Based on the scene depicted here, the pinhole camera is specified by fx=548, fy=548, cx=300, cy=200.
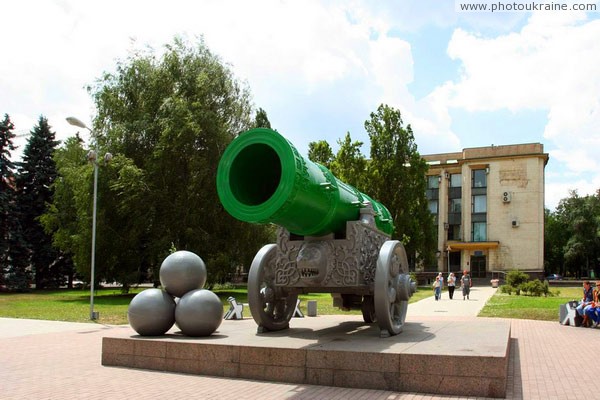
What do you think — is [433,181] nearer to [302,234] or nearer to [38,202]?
[38,202]

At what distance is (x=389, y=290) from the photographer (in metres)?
8.75

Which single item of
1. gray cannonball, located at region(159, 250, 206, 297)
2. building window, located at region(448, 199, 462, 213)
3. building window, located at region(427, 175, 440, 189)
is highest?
building window, located at region(427, 175, 440, 189)

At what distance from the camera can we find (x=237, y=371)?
769 cm

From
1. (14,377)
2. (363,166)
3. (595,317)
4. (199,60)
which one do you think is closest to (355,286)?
(14,377)

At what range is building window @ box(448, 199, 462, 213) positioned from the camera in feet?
189

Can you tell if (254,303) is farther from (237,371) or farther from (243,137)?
(243,137)

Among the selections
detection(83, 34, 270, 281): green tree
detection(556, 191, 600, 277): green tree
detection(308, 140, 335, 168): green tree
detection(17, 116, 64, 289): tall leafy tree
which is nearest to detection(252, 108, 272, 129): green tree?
detection(83, 34, 270, 281): green tree

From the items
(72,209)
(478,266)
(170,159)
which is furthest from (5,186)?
(478,266)

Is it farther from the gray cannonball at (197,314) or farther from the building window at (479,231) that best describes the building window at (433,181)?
the gray cannonball at (197,314)

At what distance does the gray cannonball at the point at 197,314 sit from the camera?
8922 mm

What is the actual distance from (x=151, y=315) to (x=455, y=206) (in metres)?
52.3

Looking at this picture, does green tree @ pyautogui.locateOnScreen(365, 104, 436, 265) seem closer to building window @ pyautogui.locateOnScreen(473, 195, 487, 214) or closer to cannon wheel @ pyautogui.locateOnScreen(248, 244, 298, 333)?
building window @ pyautogui.locateOnScreen(473, 195, 487, 214)

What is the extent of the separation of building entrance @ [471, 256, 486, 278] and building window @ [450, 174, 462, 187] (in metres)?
7.94

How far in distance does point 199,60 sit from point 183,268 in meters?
22.8
